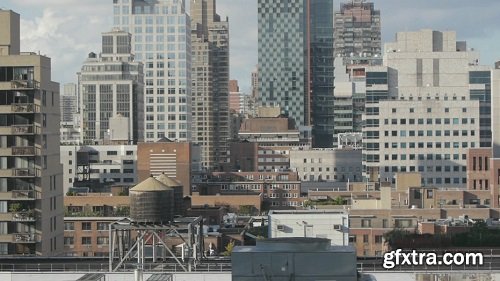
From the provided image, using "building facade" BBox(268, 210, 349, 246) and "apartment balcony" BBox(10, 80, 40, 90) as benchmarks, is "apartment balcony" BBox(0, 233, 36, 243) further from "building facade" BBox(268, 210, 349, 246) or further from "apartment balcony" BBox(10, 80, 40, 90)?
"building facade" BBox(268, 210, 349, 246)

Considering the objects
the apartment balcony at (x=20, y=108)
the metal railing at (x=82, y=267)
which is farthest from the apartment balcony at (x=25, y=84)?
the metal railing at (x=82, y=267)

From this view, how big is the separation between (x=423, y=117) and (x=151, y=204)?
12958 centimetres

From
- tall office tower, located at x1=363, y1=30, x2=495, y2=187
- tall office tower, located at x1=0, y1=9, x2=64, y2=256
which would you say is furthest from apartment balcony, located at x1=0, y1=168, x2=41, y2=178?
tall office tower, located at x1=363, y1=30, x2=495, y2=187

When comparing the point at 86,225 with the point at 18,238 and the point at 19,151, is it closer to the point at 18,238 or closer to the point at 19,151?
the point at 18,238

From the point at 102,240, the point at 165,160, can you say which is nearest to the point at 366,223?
the point at 102,240

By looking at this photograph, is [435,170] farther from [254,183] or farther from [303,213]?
[303,213]

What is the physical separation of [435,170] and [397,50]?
889 inches

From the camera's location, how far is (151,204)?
62781 millimetres

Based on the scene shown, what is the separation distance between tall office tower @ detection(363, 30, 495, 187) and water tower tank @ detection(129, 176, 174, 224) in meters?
123

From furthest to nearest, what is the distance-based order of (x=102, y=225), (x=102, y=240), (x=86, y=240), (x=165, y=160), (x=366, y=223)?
1. (x=165, y=160)
2. (x=102, y=225)
3. (x=86, y=240)
4. (x=102, y=240)
5. (x=366, y=223)

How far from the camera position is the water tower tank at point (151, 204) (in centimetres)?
6262

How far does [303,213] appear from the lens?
251 feet

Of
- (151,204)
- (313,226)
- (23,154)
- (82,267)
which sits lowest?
(82,267)

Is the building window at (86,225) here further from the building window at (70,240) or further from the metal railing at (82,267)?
the metal railing at (82,267)
